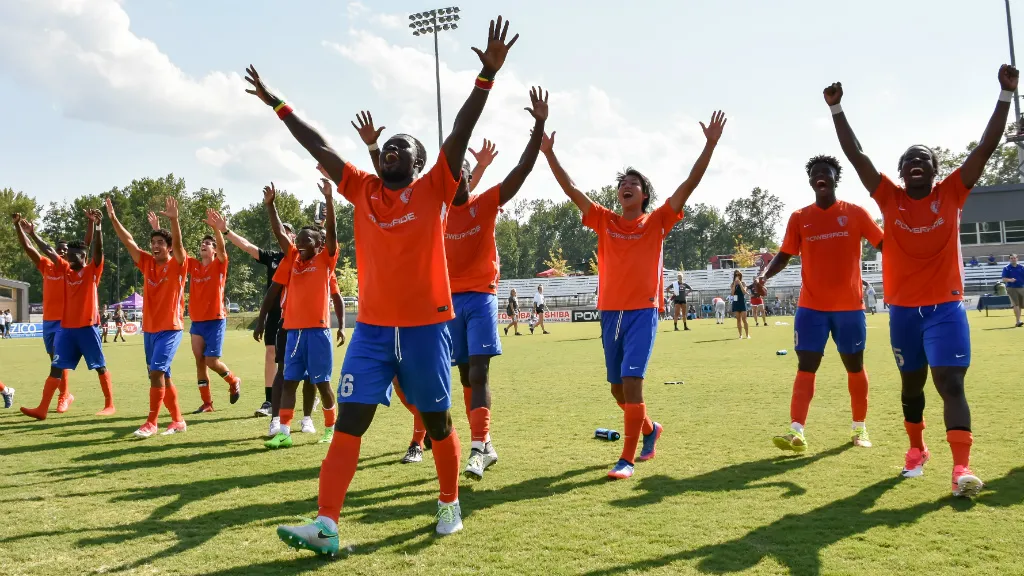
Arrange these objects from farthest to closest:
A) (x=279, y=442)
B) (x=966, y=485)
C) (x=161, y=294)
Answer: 1. (x=161, y=294)
2. (x=279, y=442)
3. (x=966, y=485)

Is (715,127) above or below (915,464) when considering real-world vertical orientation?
above

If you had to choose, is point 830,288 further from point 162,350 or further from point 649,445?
point 162,350

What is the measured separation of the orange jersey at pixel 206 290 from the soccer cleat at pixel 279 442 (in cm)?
359

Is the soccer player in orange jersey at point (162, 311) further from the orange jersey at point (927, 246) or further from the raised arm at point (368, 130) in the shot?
the orange jersey at point (927, 246)

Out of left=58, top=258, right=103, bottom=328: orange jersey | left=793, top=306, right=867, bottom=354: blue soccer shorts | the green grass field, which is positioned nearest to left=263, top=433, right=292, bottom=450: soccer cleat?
the green grass field

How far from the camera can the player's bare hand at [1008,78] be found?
16.8ft

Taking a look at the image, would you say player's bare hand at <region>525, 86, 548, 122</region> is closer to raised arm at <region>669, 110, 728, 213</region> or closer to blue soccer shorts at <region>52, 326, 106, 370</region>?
raised arm at <region>669, 110, 728, 213</region>

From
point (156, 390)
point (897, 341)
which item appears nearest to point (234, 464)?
point (156, 390)

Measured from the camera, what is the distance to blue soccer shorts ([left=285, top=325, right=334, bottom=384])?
7785 mm

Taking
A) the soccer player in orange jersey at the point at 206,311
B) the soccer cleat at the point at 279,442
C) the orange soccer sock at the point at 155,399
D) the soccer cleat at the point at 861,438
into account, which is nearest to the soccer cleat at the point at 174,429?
the orange soccer sock at the point at 155,399

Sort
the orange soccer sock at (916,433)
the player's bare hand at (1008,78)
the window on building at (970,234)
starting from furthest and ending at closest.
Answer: the window on building at (970,234), the orange soccer sock at (916,433), the player's bare hand at (1008,78)

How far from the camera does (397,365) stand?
442 centimetres

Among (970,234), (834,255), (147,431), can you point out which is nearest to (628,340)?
(834,255)

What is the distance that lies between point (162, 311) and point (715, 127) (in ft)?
21.2
